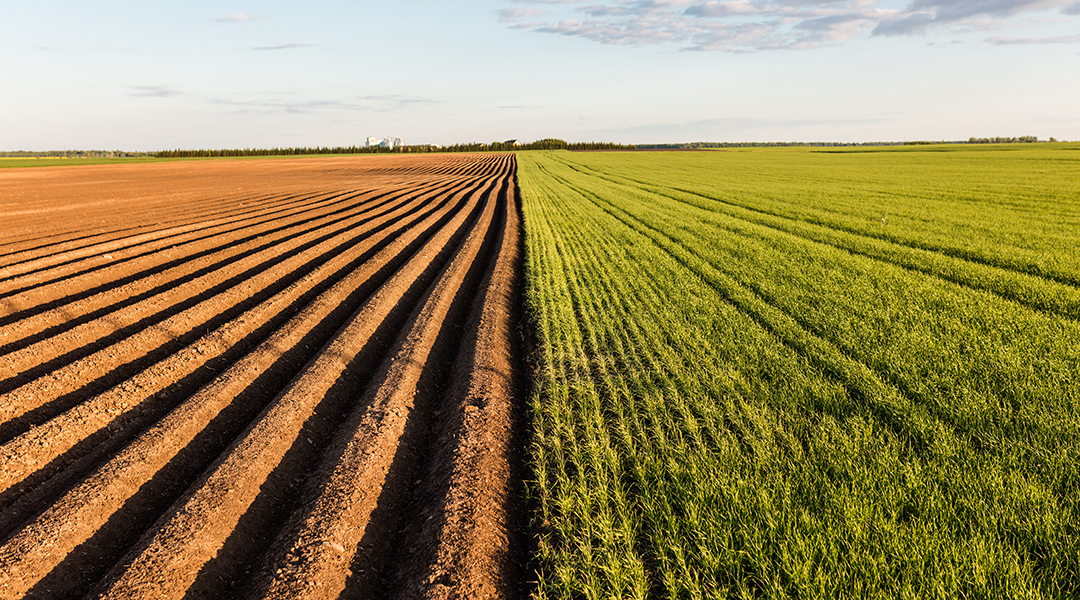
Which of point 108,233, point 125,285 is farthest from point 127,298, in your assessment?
point 108,233

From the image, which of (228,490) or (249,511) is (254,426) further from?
(249,511)

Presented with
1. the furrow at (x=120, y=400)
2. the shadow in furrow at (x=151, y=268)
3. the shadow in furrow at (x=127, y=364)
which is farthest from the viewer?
the shadow in furrow at (x=151, y=268)

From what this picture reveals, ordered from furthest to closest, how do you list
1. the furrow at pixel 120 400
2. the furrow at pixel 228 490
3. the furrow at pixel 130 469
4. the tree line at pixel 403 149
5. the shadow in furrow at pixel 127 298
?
the tree line at pixel 403 149 → the shadow in furrow at pixel 127 298 → the furrow at pixel 120 400 → the furrow at pixel 130 469 → the furrow at pixel 228 490

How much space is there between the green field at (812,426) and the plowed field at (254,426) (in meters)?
0.76

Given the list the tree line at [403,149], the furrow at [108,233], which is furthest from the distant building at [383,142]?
the furrow at [108,233]

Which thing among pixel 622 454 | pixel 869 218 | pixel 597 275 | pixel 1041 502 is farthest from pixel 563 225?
pixel 1041 502

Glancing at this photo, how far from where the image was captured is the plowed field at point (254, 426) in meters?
3.58

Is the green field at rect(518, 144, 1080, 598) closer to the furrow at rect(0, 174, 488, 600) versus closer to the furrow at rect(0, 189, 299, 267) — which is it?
the furrow at rect(0, 174, 488, 600)

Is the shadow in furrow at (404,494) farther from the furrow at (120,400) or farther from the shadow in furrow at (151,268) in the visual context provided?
the shadow in furrow at (151,268)

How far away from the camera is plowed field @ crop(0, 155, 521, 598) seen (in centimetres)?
358

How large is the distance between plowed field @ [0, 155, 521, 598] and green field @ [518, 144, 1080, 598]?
76cm

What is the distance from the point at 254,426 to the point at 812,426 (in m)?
5.18

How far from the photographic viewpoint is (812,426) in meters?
4.61

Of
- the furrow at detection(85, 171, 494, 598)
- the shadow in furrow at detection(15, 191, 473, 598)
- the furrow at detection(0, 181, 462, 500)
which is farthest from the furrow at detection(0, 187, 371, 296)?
the furrow at detection(85, 171, 494, 598)
